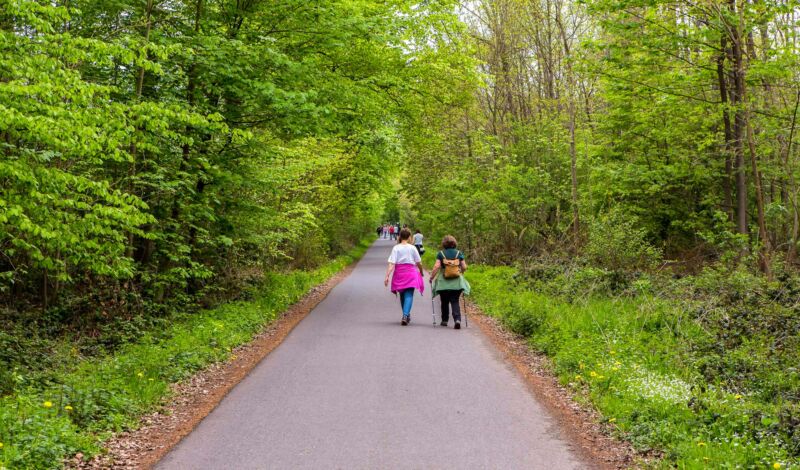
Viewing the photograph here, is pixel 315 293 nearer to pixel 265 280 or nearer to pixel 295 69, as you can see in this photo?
pixel 265 280

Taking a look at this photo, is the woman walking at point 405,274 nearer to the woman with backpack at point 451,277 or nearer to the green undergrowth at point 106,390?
the woman with backpack at point 451,277

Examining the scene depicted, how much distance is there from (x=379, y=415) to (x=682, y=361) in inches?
156

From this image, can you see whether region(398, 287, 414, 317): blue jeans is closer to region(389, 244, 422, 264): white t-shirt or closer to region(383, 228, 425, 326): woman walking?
region(383, 228, 425, 326): woman walking

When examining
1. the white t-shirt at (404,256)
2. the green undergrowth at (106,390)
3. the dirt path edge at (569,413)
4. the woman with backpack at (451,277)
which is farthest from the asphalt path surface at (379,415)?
the white t-shirt at (404,256)

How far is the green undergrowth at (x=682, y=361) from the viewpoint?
203 inches

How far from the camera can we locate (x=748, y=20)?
12.0 meters

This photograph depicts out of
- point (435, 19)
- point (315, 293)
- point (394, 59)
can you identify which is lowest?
point (315, 293)

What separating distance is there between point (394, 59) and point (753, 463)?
14730 mm

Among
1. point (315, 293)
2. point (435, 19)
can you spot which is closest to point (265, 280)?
point (315, 293)

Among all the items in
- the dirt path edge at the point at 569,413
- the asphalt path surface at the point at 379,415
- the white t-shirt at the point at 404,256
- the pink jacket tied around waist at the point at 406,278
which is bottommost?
the dirt path edge at the point at 569,413

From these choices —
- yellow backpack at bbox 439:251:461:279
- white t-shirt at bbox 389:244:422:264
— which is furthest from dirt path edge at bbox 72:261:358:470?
yellow backpack at bbox 439:251:461:279

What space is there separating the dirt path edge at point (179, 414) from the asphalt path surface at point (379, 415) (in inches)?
6.3

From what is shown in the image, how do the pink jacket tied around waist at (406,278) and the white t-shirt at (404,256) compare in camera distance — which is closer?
Result: the pink jacket tied around waist at (406,278)

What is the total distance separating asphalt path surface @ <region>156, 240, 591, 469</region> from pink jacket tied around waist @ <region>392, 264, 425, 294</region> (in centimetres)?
209
